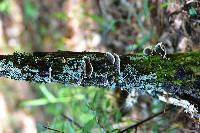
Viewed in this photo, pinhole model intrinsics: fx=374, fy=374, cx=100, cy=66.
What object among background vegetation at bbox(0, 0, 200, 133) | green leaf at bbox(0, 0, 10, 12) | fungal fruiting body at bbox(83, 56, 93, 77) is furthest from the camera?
green leaf at bbox(0, 0, 10, 12)

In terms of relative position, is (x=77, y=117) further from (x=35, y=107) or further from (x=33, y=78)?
(x=33, y=78)

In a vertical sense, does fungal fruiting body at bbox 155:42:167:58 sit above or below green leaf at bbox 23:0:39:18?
below

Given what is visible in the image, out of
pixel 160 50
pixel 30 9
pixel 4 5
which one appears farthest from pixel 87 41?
pixel 160 50

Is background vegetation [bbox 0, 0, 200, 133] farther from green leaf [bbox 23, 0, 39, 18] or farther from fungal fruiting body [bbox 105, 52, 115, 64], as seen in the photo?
fungal fruiting body [bbox 105, 52, 115, 64]

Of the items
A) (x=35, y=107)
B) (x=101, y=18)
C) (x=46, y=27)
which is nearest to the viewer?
(x=101, y=18)

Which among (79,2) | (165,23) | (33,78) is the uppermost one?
(79,2)

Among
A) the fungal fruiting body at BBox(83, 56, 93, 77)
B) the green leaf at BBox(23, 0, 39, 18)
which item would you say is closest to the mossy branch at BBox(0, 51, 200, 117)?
the fungal fruiting body at BBox(83, 56, 93, 77)

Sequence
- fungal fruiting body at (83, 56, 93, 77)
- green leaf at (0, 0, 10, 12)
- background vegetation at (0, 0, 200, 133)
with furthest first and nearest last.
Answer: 1. green leaf at (0, 0, 10, 12)
2. background vegetation at (0, 0, 200, 133)
3. fungal fruiting body at (83, 56, 93, 77)

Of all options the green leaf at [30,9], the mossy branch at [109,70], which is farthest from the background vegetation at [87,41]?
the mossy branch at [109,70]

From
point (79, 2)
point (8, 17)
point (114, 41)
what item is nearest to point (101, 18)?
point (114, 41)

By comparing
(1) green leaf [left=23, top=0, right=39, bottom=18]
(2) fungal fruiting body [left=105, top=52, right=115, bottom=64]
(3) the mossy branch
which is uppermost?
(1) green leaf [left=23, top=0, right=39, bottom=18]
